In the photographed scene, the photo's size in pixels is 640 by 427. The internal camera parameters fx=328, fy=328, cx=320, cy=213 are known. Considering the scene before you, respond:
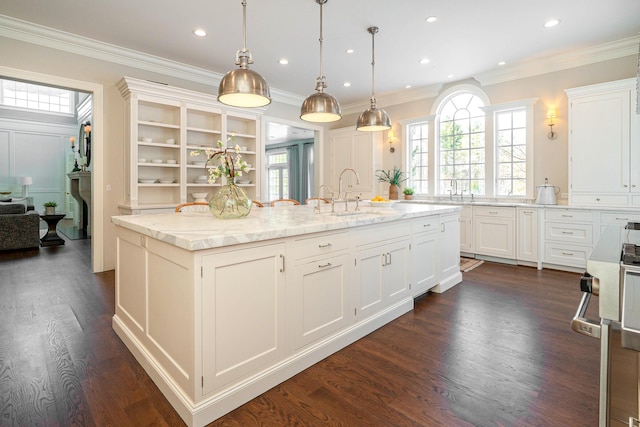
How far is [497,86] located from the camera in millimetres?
5383

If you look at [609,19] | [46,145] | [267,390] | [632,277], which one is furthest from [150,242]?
[46,145]

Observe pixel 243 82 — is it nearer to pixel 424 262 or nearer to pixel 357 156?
pixel 424 262

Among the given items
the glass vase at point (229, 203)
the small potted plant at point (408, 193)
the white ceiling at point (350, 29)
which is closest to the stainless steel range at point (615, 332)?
the glass vase at point (229, 203)

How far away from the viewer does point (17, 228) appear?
18.5ft

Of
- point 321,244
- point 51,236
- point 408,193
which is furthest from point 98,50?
point 408,193

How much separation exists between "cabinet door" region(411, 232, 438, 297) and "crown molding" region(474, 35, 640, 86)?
3.46 meters

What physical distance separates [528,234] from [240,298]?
4535 mm

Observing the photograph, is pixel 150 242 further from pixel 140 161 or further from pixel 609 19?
pixel 609 19

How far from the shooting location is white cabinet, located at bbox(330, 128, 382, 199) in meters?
6.85

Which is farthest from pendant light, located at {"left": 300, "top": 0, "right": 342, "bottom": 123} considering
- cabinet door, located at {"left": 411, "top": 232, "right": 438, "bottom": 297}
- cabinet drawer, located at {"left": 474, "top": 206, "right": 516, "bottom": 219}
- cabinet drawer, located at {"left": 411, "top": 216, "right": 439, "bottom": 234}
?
cabinet drawer, located at {"left": 474, "top": 206, "right": 516, "bottom": 219}

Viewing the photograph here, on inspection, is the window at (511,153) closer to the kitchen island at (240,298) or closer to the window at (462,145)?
the window at (462,145)

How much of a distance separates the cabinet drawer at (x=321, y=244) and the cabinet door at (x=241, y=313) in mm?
149

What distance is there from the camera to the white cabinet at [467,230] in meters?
5.25

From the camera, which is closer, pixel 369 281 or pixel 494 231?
pixel 369 281
